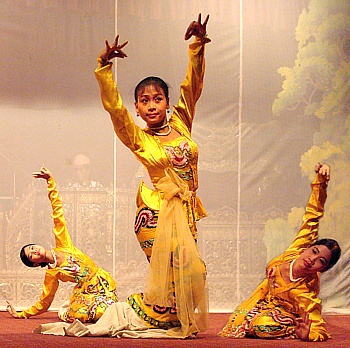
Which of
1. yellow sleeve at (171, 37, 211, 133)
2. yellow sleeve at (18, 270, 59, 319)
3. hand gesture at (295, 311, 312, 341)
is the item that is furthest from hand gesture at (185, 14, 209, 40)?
yellow sleeve at (18, 270, 59, 319)

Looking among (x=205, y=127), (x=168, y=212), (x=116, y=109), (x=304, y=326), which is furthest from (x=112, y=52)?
(x=205, y=127)

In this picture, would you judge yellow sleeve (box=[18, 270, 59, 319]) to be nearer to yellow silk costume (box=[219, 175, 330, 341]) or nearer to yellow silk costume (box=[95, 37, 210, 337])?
yellow silk costume (box=[95, 37, 210, 337])

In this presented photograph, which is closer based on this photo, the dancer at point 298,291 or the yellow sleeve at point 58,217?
the dancer at point 298,291

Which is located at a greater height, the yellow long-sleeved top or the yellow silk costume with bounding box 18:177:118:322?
the yellow long-sleeved top

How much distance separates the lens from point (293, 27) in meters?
5.15

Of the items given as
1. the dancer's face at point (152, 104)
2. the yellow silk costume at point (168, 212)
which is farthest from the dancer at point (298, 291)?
the dancer's face at point (152, 104)

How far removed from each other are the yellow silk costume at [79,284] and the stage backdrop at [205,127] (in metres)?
0.89

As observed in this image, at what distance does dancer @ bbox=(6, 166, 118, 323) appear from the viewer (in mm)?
3879

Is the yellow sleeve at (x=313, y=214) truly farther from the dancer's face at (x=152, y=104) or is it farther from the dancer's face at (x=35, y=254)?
the dancer's face at (x=35, y=254)

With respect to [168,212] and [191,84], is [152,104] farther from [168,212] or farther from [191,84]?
[168,212]

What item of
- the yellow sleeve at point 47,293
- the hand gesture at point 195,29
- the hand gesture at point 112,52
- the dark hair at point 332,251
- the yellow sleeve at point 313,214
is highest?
the hand gesture at point 195,29

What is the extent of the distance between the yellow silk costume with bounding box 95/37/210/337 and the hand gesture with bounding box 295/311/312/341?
39 centimetres

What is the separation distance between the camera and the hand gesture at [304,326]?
3066 mm

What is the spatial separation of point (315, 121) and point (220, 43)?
82 centimetres
